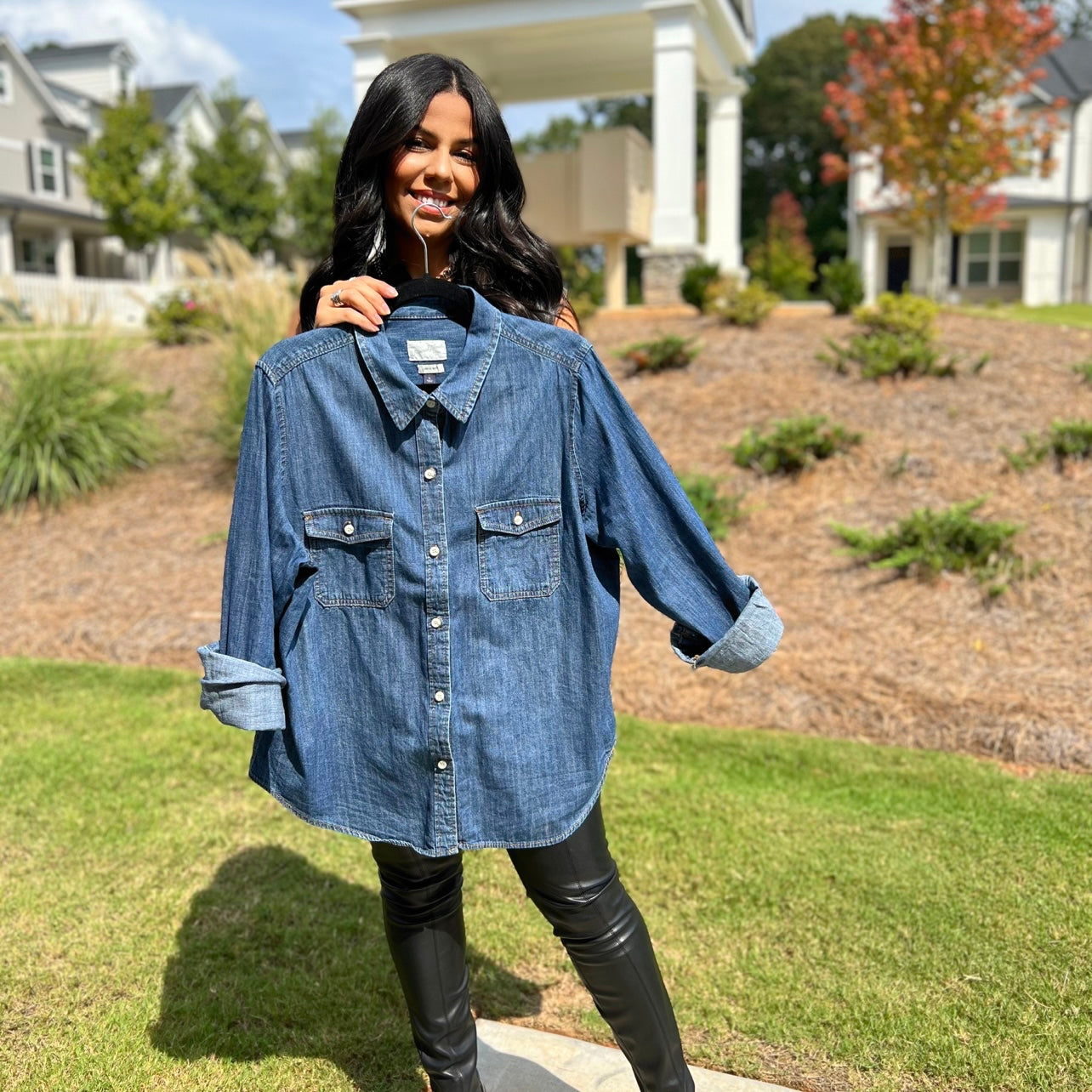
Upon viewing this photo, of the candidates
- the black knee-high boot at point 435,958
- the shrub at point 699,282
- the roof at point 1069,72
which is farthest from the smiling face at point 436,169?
the roof at point 1069,72

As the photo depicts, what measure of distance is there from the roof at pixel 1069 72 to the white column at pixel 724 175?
17560 mm

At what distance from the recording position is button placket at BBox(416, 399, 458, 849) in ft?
5.60

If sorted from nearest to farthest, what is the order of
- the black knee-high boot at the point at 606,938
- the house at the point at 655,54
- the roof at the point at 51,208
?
the black knee-high boot at the point at 606,938 → the house at the point at 655,54 → the roof at the point at 51,208

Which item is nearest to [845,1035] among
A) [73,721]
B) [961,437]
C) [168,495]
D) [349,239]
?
[349,239]

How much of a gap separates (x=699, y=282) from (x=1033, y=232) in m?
21.4

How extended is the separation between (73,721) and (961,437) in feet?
→ 17.0

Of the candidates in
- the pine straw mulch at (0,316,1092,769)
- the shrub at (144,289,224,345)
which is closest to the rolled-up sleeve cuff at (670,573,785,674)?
the pine straw mulch at (0,316,1092,769)

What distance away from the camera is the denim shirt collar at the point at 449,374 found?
171 cm

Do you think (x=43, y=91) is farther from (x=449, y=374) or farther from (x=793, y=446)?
(x=449, y=374)

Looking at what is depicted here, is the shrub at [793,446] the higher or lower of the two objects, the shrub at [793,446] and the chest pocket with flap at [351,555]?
the lower

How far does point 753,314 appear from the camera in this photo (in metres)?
9.08

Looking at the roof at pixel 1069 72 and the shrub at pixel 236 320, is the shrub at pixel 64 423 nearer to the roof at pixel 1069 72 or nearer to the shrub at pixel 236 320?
the shrub at pixel 236 320

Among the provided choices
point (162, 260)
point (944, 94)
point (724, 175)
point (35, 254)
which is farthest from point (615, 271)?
point (35, 254)

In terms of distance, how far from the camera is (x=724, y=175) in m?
13.0
